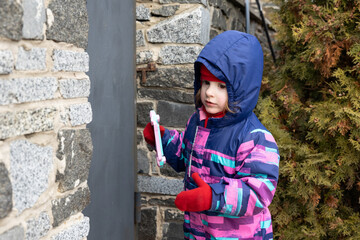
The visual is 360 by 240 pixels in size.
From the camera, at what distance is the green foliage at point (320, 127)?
9.49ft

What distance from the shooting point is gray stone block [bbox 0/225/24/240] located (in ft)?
4.12

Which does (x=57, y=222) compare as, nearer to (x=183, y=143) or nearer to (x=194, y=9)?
(x=183, y=143)

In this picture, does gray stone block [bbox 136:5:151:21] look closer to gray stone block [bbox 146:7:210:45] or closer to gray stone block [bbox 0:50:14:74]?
gray stone block [bbox 146:7:210:45]

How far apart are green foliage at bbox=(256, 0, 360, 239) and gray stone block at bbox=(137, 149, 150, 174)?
3.27ft

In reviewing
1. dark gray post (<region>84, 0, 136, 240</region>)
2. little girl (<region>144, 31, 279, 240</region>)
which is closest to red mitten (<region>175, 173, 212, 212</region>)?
little girl (<region>144, 31, 279, 240</region>)

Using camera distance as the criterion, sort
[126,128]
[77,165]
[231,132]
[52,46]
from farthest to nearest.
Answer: [126,128]
[231,132]
[77,165]
[52,46]

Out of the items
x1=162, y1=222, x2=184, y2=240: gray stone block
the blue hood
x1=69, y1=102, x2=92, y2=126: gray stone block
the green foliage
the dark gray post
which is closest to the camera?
x1=69, y1=102, x2=92, y2=126: gray stone block

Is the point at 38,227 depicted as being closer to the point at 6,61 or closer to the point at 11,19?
the point at 6,61

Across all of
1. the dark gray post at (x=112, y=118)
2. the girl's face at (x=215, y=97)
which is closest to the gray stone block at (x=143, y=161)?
the dark gray post at (x=112, y=118)

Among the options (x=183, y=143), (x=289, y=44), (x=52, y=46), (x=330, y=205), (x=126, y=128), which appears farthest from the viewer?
(x=289, y=44)

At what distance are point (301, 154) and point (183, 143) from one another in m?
1.16

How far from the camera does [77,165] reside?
171 centimetres

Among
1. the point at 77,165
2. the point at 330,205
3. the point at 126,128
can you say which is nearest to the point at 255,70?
the point at 77,165

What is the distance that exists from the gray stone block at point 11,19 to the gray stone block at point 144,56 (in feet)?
6.24
